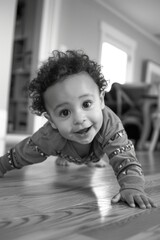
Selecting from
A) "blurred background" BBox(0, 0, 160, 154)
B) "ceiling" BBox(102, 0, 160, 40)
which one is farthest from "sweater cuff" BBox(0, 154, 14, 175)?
"ceiling" BBox(102, 0, 160, 40)

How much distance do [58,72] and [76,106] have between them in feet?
0.38

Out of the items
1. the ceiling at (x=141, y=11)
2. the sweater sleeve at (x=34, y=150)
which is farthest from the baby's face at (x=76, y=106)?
the ceiling at (x=141, y=11)

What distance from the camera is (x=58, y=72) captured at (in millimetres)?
897

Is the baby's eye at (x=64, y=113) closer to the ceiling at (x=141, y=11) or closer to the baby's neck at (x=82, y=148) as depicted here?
the baby's neck at (x=82, y=148)

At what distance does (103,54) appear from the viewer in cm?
595

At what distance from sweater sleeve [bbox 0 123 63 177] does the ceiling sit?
4974 mm

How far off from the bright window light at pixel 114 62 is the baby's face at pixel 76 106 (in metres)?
5.10

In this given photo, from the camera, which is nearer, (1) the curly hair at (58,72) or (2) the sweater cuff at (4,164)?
(1) the curly hair at (58,72)

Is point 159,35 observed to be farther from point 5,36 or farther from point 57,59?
point 57,59

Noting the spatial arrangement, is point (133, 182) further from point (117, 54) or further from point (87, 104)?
point (117, 54)

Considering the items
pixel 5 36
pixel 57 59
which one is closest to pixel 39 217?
pixel 57 59

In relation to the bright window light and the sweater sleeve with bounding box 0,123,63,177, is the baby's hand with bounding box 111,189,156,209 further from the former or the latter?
the bright window light

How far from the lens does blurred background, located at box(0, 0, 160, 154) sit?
11.3 feet

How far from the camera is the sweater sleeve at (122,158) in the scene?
84cm
